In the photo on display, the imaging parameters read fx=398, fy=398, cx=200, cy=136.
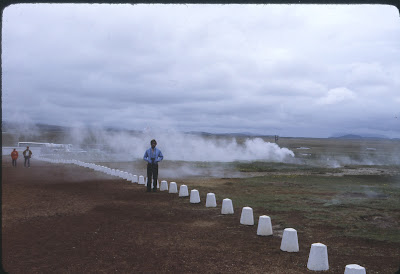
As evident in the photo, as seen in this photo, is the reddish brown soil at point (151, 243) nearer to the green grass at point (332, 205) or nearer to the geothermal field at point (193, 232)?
the geothermal field at point (193, 232)

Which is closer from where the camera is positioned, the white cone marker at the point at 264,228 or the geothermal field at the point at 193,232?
the geothermal field at the point at 193,232

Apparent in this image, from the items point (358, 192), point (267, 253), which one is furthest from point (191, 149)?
point (267, 253)

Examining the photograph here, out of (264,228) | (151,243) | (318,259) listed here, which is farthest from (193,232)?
(318,259)

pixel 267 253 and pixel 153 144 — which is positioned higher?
pixel 153 144

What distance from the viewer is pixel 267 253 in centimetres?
820

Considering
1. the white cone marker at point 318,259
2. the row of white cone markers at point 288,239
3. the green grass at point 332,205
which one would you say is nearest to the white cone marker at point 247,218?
the row of white cone markers at point 288,239

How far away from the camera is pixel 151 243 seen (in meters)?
8.88

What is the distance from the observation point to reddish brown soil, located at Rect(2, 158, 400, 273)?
7.26 m

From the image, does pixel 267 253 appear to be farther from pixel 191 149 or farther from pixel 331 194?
pixel 191 149

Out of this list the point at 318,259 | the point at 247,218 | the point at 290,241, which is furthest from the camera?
the point at 247,218

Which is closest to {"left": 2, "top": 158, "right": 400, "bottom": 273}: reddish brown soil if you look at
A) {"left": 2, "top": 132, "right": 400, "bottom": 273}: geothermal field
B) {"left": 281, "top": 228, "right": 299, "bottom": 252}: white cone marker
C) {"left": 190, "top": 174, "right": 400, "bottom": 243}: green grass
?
{"left": 2, "top": 132, "right": 400, "bottom": 273}: geothermal field

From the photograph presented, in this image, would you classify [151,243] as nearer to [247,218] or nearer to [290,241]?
[290,241]

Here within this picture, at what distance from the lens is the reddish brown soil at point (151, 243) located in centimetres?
726

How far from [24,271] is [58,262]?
0.66m
